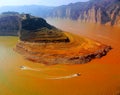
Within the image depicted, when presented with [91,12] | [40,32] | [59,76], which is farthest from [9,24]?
[91,12]

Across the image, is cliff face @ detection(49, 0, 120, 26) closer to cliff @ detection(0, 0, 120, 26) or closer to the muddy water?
cliff @ detection(0, 0, 120, 26)

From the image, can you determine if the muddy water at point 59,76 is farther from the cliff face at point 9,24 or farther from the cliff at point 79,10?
the cliff at point 79,10

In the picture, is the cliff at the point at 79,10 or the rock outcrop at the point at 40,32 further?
the cliff at the point at 79,10

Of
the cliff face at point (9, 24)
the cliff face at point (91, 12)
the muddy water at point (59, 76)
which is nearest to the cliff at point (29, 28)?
the cliff face at point (9, 24)

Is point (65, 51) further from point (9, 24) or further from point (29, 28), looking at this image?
point (9, 24)

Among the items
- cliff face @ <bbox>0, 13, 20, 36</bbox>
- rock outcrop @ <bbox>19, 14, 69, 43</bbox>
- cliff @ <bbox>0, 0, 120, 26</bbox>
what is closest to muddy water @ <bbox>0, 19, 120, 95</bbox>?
rock outcrop @ <bbox>19, 14, 69, 43</bbox>

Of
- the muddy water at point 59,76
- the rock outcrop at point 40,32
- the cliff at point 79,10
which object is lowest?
the muddy water at point 59,76

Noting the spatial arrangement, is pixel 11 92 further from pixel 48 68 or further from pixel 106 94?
pixel 106 94
